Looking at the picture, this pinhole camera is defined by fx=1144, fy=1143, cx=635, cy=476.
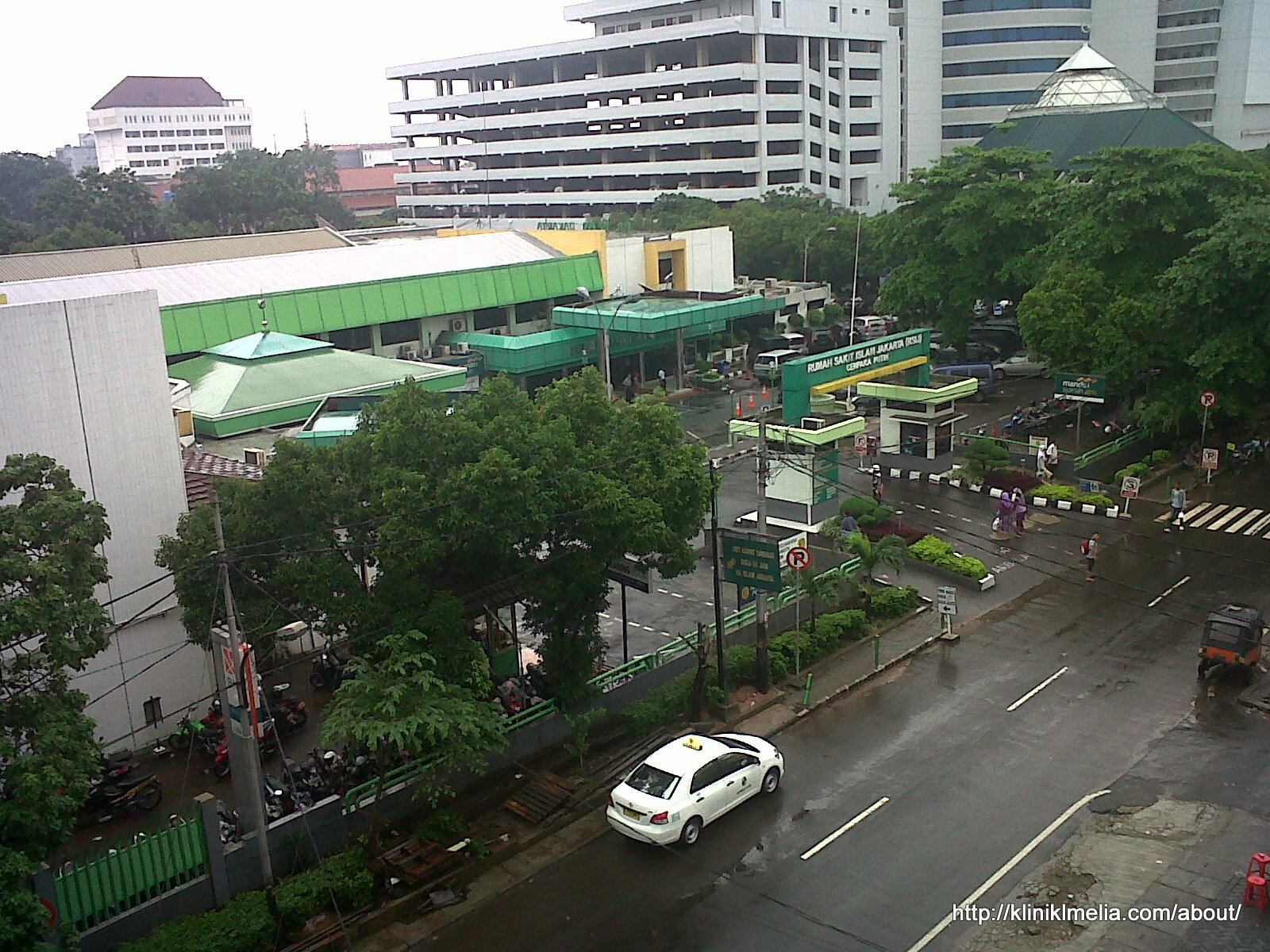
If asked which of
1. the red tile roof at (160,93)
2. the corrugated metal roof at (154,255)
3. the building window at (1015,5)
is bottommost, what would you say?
the corrugated metal roof at (154,255)

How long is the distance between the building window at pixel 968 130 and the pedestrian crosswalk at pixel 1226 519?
74.0m

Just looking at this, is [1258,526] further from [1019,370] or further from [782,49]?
[782,49]

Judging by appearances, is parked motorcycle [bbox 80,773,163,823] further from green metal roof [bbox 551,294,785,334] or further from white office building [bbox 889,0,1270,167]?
white office building [bbox 889,0,1270,167]

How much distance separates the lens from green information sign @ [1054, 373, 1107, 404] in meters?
35.5

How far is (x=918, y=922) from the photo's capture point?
14.7m

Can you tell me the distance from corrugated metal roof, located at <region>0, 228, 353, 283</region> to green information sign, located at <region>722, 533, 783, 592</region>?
32.1m

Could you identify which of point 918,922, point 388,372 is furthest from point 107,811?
point 388,372

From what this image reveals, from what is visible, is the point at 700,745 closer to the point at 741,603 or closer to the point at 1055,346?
the point at 741,603

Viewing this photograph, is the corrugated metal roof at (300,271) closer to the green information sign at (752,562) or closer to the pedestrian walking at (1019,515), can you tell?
the green information sign at (752,562)

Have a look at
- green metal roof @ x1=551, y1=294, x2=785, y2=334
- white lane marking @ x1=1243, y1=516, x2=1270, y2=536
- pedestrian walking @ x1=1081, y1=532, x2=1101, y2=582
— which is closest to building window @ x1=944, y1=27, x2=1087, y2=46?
green metal roof @ x1=551, y1=294, x2=785, y2=334

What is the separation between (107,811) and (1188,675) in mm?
19422

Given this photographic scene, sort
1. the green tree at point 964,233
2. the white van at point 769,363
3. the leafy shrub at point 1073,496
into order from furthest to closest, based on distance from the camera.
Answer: the white van at point 769,363 → the green tree at point 964,233 → the leafy shrub at point 1073,496

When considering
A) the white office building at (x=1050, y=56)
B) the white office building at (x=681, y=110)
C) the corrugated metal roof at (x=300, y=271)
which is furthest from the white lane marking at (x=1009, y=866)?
the white office building at (x=1050, y=56)

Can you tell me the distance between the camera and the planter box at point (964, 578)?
1080 inches
